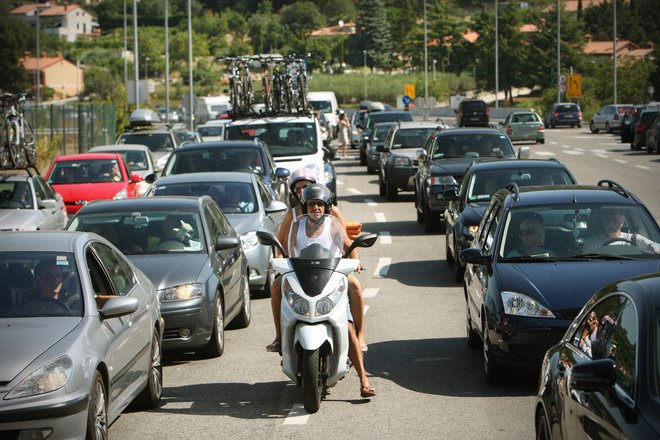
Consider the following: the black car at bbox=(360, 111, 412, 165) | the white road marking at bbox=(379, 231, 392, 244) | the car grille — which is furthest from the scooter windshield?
the black car at bbox=(360, 111, 412, 165)

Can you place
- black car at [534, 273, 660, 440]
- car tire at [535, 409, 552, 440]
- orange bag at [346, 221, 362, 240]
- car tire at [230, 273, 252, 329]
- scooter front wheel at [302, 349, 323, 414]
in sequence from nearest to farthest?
1. black car at [534, 273, 660, 440]
2. car tire at [535, 409, 552, 440]
3. scooter front wheel at [302, 349, 323, 414]
4. orange bag at [346, 221, 362, 240]
5. car tire at [230, 273, 252, 329]

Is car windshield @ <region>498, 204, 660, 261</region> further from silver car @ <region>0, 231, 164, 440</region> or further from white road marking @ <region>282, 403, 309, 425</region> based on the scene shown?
silver car @ <region>0, 231, 164, 440</region>

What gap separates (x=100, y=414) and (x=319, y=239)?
249 centimetres

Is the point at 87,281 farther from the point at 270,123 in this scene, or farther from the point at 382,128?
the point at 382,128

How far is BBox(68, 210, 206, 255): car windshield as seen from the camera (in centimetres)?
1202

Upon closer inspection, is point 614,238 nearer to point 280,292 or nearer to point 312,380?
point 280,292

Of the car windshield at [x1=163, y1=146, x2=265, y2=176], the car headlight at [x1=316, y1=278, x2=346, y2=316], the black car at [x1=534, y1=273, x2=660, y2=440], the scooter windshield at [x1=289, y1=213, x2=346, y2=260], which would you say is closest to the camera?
the black car at [x1=534, y1=273, x2=660, y2=440]

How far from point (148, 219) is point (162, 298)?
151cm

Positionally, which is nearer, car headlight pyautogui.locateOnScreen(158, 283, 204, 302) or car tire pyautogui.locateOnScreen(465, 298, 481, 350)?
car headlight pyautogui.locateOnScreen(158, 283, 204, 302)

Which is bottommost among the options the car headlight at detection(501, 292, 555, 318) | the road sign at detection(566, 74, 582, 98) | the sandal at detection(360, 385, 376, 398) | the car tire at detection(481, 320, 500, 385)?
the sandal at detection(360, 385, 376, 398)

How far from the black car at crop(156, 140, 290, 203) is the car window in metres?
14.6

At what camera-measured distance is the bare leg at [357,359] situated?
30.5 feet

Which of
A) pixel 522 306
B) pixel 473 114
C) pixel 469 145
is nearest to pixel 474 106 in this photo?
pixel 473 114

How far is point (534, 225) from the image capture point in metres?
10.8
